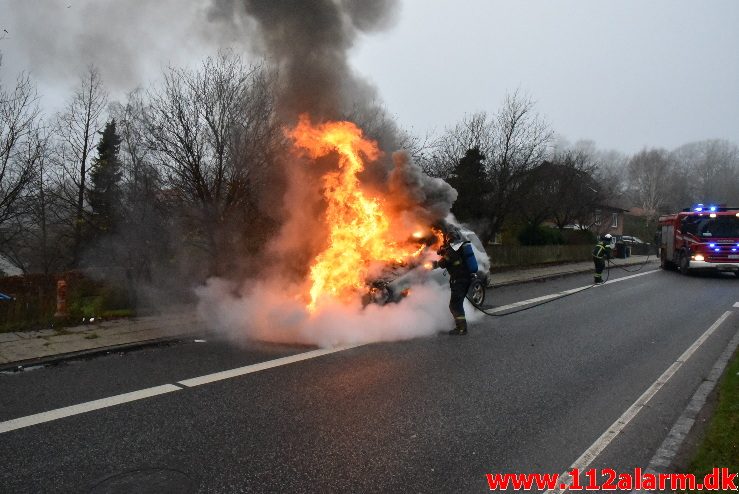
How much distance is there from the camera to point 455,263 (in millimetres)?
8453

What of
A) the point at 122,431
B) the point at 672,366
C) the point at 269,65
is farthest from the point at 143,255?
the point at 672,366

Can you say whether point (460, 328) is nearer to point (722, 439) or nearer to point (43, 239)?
point (722, 439)

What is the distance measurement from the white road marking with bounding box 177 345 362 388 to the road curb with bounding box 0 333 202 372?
2.00 m

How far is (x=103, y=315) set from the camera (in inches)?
353

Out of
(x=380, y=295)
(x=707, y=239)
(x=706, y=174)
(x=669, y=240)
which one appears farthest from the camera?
(x=706, y=174)

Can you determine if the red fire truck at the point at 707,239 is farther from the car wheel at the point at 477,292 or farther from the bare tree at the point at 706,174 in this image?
the bare tree at the point at 706,174

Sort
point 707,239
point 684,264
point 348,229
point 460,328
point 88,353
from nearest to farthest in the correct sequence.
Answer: point 88,353
point 460,328
point 348,229
point 707,239
point 684,264

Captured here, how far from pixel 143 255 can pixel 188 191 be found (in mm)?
1836

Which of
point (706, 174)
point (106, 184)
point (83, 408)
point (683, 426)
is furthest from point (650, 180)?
point (83, 408)

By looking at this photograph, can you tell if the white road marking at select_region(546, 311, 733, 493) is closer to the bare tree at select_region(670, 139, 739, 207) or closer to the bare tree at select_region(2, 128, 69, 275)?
the bare tree at select_region(2, 128, 69, 275)

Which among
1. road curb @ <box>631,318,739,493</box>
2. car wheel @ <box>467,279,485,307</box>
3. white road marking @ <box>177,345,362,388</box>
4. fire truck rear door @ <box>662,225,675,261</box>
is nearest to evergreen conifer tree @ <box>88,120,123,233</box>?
white road marking @ <box>177,345,362,388</box>

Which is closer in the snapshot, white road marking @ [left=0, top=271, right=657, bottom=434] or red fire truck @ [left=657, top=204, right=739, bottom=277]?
white road marking @ [left=0, top=271, right=657, bottom=434]

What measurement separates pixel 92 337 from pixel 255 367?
3.09 meters

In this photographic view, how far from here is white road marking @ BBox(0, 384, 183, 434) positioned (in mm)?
4402
